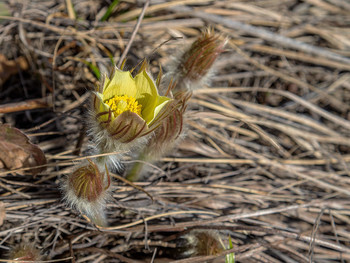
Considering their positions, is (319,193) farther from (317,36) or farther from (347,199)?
(317,36)

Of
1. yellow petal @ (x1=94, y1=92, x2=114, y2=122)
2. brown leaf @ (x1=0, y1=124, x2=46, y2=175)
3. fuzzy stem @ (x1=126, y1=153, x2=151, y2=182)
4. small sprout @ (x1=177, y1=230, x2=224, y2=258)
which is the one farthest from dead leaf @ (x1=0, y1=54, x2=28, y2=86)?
small sprout @ (x1=177, y1=230, x2=224, y2=258)

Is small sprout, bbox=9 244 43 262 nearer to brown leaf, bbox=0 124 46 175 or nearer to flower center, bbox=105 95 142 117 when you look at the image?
brown leaf, bbox=0 124 46 175

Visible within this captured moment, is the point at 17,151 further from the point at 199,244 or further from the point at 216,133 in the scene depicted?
the point at 216,133

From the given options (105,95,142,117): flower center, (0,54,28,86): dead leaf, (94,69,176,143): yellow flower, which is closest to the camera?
(94,69,176,143): yellow flower

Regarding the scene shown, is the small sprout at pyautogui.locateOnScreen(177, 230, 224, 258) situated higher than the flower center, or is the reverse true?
the flower center

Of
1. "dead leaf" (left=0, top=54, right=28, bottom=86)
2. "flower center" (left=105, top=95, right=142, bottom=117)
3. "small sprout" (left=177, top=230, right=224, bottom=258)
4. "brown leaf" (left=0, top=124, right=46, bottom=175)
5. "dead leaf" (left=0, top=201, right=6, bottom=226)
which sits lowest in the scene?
"small sprout" (left=177, top=230, right=224, bottom=258)

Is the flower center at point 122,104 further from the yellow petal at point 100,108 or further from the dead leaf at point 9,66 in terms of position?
the dead leaf at point 9,66

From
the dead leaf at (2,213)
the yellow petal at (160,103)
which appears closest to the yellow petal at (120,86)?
the yellow petal at (160,103)

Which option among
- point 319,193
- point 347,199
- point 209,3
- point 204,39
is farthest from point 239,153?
point 209,3
